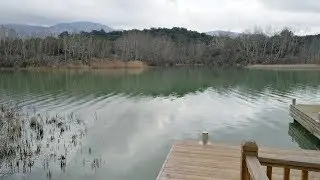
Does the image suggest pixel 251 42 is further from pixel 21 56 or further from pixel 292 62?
pixel 21 56

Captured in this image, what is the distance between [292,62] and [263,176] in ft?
246

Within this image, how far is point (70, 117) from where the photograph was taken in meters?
17.5

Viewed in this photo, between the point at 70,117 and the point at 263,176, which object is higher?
the point at 263,176

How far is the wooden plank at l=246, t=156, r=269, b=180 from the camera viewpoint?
269 cm

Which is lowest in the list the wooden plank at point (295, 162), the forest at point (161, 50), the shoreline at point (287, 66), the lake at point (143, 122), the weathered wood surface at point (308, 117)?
the lake at point (143, 122)

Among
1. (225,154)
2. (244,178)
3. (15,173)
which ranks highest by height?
(244,178)

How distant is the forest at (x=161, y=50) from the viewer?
65.2 m

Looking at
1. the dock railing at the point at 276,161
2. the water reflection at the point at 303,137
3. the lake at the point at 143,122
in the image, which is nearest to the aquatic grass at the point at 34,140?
the lake at the point at 143,122

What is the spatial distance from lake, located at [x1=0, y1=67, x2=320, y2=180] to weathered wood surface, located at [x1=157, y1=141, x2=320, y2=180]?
190 cm

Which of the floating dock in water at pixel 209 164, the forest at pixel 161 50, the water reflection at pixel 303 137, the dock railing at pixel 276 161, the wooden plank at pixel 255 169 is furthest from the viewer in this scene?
the forest at pixel 161 50

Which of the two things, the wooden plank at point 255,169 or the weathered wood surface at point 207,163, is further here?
the weathered wood surface at point 207,163

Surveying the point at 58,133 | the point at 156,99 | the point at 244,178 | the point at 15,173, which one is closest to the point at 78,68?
the point at 156,99

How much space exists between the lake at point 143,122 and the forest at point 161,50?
37.1 metres

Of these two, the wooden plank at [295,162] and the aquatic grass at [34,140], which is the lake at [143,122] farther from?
the wooden plank at [295,162]
